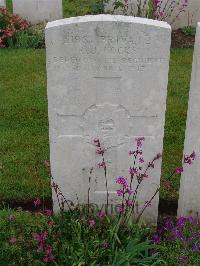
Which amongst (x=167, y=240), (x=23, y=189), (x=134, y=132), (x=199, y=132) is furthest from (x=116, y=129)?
(x=23, y=189)

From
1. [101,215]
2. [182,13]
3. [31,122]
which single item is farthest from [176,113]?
[182,13]

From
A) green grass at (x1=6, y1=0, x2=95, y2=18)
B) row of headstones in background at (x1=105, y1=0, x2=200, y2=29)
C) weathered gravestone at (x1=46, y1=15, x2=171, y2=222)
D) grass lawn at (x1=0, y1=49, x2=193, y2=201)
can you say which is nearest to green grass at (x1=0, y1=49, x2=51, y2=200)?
grass lawn at (x1=0, y1=49, x2=193, y2=201)

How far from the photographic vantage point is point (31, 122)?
19.3 feet

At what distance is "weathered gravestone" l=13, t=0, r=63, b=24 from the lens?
29.8 feet

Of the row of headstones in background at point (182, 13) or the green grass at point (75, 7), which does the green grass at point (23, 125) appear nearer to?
the row of headstones in background at point (182, 13)

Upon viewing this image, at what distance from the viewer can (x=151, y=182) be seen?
401 centimetres

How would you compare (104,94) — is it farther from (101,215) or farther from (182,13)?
(182,13)

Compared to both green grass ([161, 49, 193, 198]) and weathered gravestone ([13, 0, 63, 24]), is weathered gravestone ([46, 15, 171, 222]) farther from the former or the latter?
weathered gravestone ([13, 0, 63, 24])

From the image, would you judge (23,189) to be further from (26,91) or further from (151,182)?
(26,91)

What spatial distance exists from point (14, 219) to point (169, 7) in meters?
5.71

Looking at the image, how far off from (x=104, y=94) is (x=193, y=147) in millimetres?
831

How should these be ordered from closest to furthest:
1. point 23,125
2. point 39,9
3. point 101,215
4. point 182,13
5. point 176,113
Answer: point 101,215 → point 23,125 → point 176,113 → point 182,13 → point 39,9

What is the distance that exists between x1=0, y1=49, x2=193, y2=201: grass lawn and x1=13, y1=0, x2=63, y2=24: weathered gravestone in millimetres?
1399

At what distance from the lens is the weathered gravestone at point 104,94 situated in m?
3.47
